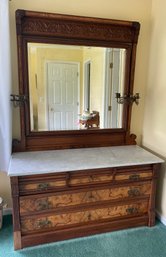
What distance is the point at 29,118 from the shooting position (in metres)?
2.00

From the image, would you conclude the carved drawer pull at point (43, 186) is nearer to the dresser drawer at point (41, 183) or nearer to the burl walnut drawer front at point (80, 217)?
the dresser drawer at point (41, 183)

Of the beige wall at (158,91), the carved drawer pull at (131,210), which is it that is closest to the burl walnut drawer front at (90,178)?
the carved drawer pull at (131,210)

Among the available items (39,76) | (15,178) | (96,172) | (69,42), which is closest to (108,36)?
(69,42)

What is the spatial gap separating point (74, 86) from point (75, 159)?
0.76 metres

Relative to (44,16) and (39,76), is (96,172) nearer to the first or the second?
(39,76)

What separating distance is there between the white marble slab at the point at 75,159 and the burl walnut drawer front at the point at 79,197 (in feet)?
0.82

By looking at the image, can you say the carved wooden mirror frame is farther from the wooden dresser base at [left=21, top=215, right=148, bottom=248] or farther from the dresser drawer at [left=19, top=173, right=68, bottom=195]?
the wooden dresser base at [left=21, top=215, right=148, bottom=248]

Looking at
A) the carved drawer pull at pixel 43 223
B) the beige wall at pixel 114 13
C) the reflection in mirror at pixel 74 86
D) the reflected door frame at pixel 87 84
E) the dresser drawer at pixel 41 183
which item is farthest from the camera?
the reflected door frame at pixel 87 84

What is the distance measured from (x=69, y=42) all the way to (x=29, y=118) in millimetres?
838

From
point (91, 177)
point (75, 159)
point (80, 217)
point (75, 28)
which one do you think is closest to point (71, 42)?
point (75, 28)

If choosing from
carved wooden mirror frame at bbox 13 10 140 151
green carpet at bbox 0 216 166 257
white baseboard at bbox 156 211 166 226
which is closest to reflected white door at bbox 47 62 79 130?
carved wooden mirror frame at bbox 13 10 140 151

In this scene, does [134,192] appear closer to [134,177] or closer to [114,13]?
[134,177]

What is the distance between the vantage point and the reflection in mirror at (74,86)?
1.98m

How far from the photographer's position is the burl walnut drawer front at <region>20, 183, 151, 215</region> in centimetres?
169
